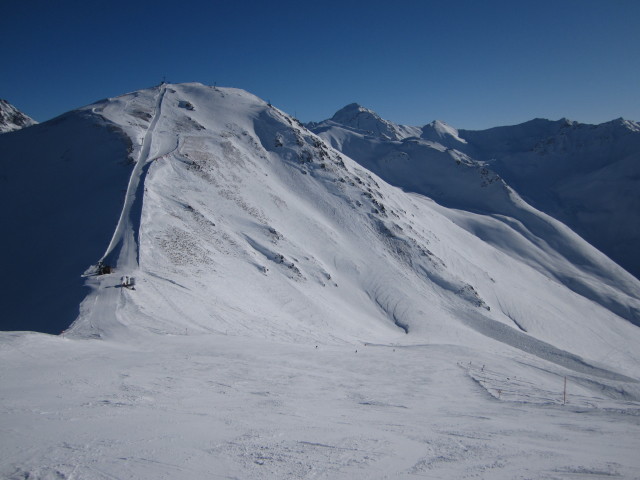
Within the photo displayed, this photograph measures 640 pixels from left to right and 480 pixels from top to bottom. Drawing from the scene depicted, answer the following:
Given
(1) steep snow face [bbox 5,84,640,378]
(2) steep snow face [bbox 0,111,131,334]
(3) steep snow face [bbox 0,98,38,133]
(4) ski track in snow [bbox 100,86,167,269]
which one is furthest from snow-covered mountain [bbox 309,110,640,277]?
(3) steep snow face [bbox 0,98,38,133]

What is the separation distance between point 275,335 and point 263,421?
13758 millimetres

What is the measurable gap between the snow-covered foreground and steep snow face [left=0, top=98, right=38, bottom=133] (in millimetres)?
109045

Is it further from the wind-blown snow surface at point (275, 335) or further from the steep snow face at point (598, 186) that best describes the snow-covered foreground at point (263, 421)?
the steep snow face at point (598, 186)

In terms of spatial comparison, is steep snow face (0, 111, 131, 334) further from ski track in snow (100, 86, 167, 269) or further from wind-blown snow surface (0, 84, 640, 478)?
ski track in snow (100, 86, 167, 269)

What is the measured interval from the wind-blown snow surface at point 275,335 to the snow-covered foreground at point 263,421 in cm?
6

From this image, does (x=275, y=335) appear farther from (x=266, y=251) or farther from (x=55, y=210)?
(x=55, y=210)

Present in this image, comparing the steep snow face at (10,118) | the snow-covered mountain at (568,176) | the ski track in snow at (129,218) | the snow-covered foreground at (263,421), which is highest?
the snow-covered mountain at (568,176)

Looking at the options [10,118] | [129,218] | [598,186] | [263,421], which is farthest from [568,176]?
[10,118]

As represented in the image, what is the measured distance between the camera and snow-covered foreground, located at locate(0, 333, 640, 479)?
7121 mm

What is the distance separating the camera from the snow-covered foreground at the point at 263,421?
712 cm

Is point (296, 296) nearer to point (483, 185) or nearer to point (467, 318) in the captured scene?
point (467, 318)

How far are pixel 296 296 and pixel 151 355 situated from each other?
20159 millimetres

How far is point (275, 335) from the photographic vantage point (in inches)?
909

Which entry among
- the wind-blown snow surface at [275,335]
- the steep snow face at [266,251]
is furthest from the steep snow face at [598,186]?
the wind-blown snow surface at [275,335]
